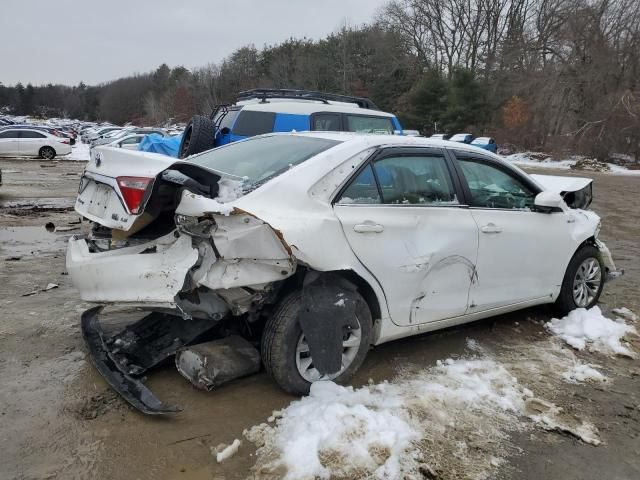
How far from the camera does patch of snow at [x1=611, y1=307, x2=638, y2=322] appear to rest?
500cm

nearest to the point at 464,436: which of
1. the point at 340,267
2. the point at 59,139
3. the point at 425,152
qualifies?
the point at 340,267

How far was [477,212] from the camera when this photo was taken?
13.1 ft

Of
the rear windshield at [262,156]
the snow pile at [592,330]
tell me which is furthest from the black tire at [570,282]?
the rear windshield at [262,156]

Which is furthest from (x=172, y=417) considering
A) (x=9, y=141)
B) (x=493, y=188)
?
(x=9, y=141)

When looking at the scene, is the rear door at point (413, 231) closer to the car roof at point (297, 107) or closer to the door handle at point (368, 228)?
the door handle at point (368, 228)

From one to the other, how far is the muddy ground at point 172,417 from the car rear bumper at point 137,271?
2.16 ft

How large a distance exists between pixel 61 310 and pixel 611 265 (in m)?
5.17

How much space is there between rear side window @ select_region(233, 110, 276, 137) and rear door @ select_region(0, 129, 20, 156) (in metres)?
18.9

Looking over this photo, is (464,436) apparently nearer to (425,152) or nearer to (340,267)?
(340,267)

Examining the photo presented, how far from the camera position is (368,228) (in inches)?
132

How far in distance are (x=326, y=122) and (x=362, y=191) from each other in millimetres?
6234

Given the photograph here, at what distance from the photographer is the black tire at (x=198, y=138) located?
25.5 feet

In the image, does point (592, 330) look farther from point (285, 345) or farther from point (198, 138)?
A: point (198, 138)

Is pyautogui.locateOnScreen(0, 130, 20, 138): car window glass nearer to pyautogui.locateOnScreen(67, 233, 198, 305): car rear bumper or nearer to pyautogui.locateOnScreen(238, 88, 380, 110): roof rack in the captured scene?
pyautogui.locateOnScreen(238, 88, 380, 110): roof rack
